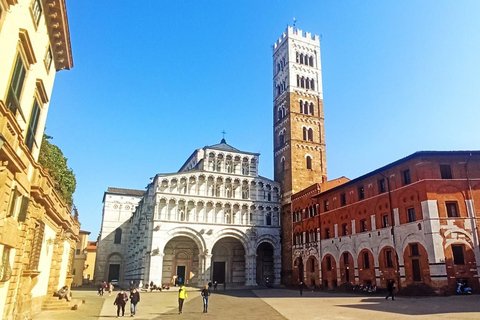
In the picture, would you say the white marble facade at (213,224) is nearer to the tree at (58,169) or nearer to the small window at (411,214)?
the tree at (58,169)

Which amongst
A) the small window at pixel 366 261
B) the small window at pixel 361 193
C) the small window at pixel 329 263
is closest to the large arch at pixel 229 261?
the small window at pixel 329 263

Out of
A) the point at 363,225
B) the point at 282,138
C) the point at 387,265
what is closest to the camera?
the point at 387,265

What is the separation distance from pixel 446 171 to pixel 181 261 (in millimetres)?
32910

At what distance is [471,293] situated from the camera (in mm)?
24125

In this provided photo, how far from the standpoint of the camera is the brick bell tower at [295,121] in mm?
48000

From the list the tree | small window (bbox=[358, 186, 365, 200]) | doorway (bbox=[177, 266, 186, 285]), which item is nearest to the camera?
the tree

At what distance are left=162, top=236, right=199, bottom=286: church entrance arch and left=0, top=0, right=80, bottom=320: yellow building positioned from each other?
96.5 feet

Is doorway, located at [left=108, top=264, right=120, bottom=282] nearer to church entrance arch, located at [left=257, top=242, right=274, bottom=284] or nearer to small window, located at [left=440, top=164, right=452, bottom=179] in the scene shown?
church entrance arch, located at [left=257, top=242, right=274, bottom=284]

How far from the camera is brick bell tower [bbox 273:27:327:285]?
48000 mm

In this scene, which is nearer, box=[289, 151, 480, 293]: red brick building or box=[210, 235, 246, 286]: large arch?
box=[289, 151, 480, 293]: red brick building

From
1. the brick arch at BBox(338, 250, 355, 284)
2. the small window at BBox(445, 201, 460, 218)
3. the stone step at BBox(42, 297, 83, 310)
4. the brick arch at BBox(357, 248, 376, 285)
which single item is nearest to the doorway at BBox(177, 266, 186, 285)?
the brick arch at BBox(338, 250, 355, 284)

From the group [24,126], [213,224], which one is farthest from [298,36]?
[24,126]

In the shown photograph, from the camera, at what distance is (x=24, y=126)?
10.8 metres

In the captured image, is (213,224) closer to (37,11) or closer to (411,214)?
(411,214)
